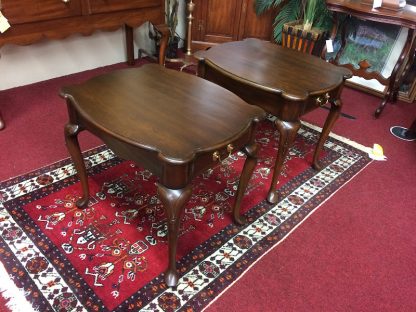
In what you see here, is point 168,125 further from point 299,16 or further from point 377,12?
point 299,16

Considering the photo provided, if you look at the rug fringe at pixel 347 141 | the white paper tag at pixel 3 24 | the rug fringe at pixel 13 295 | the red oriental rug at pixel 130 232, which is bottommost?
the rug fringe at pixel 13 295

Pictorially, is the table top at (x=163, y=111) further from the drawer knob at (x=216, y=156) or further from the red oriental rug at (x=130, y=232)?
the red oriental rug at (x=130, y=232)

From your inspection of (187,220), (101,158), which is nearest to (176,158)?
(187,220)

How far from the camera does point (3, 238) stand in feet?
4.73

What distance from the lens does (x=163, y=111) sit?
4.26 feet

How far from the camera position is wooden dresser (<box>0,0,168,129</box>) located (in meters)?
1.82

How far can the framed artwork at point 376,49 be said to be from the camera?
2.86 m

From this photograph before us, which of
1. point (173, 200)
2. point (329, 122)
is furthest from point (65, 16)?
point (329, 122)

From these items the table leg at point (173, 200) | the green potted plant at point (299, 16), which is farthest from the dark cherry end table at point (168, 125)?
the green potted plant at point (299, 16)

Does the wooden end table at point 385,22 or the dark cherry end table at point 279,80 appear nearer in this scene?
the dark cherry end table at point 279,80

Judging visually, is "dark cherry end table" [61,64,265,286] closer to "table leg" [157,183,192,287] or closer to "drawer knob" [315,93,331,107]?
"table leg" [157,183,192,287]

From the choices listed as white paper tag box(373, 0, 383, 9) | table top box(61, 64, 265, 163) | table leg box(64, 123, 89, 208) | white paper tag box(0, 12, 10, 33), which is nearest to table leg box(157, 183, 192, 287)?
table top box(61, 64, 265, 163)

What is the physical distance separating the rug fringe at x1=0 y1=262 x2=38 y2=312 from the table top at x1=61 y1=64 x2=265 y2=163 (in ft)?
2.21

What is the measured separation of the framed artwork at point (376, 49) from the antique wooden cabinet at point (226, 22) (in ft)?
2.43
